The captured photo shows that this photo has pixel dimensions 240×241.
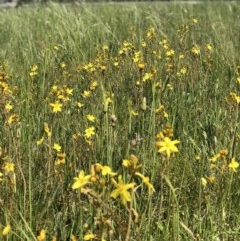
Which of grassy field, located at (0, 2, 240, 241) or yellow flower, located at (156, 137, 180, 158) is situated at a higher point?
yellow flower, located at (156, 137, 180, 158)

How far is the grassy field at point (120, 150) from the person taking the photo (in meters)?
1.30

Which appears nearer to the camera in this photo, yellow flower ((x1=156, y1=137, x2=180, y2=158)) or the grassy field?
yellow flower ((x1=156, y1=137, x2=180, y2=158))

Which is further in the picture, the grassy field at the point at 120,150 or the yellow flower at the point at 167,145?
the grassy field at the point at 120,150

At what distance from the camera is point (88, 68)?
2.71 metres

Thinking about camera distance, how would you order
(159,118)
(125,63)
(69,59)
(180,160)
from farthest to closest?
(69,59), (125,63), (159,118), (180,160)

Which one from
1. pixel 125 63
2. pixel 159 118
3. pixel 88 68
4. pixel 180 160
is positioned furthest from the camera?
pixel 125 63

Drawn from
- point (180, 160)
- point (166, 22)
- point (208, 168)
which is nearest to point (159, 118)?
point (180, 160)

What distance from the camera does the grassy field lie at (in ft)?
4.26

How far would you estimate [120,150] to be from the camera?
1843mm

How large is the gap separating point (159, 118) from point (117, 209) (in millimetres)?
592

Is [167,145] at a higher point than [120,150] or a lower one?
higher

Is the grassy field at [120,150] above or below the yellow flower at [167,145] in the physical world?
below

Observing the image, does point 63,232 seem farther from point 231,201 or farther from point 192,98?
point 192,98

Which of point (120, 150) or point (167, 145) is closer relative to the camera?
point (167, 145)
